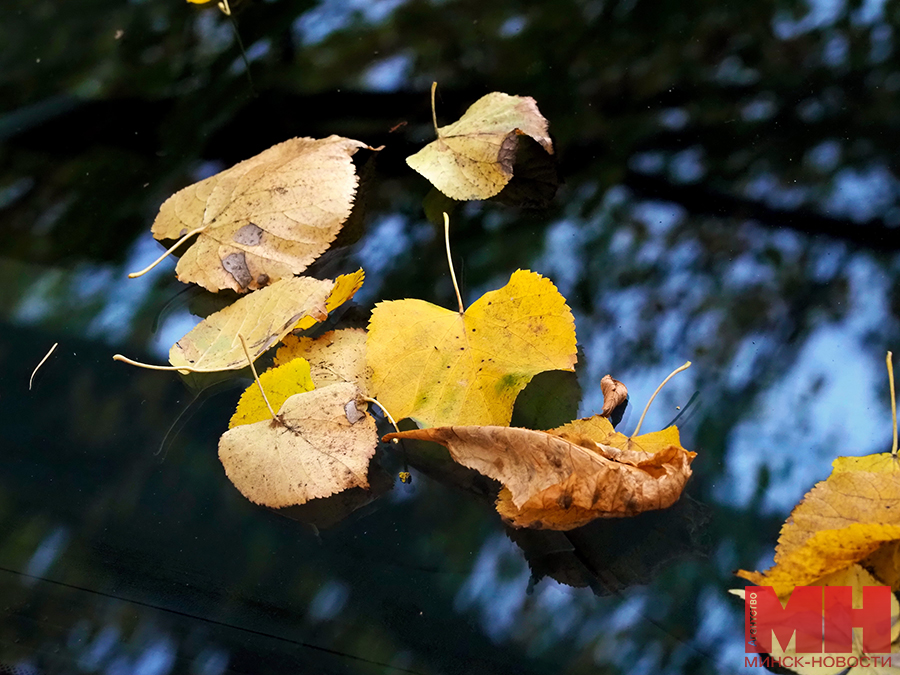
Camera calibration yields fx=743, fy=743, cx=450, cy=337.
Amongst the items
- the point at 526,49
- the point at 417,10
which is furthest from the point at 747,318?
the point at 417,10

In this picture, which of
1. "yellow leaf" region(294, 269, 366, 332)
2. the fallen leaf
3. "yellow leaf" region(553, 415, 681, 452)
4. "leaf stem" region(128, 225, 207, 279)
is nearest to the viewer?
the fallen leaf

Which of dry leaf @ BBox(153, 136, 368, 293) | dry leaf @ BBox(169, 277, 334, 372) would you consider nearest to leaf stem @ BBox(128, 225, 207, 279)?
dry leaf @ BBox(153, 136, 368, 293)

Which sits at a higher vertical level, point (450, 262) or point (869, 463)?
point (450, 262)

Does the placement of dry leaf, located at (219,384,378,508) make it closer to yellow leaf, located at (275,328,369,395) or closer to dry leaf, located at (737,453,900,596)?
yellow leaf, located at (275,328,369,395)

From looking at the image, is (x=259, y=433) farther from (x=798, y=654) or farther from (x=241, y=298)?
(x=798, y=654)

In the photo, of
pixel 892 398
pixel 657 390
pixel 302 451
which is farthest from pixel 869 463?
pixel 302 451

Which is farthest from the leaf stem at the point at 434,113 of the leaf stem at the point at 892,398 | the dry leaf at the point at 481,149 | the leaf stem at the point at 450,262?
the leaf stem at the point at 892,398

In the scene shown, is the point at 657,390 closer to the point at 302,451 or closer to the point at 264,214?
the point at 302,451
